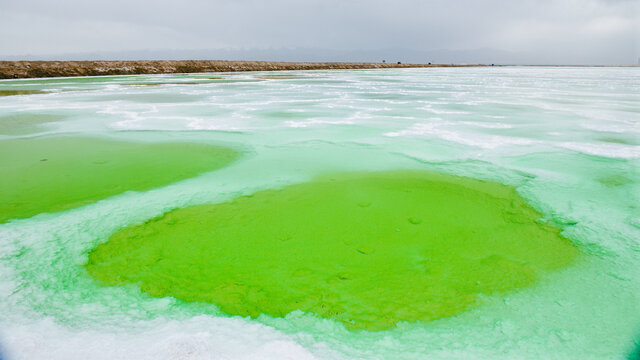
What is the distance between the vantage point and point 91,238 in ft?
11.3

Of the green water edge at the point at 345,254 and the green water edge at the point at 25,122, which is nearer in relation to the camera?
the green water edge at the point at 345,254

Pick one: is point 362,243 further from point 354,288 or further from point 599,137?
point 599,137

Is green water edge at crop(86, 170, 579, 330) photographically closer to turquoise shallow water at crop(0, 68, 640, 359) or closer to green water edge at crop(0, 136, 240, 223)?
turquoise shallow water at crop(0, 68, 640, 359)

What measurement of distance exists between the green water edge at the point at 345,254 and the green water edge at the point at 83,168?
1.36 m

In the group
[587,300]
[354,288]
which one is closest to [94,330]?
[354,288]

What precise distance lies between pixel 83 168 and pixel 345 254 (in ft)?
14.8

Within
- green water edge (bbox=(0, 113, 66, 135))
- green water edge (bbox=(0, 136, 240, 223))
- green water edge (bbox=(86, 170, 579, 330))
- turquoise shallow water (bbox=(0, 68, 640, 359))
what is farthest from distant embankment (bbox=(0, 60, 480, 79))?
green water edge (bbox=(86, 170, 579, 330))

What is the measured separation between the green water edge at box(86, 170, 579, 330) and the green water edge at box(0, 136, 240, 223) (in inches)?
53.7

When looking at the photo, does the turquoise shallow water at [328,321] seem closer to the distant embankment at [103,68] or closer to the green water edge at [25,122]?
the green water edge at [25,122]

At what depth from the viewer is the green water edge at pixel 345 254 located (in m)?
2.55

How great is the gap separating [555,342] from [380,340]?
1018 millimetres

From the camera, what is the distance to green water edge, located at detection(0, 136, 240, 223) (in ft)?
14.3

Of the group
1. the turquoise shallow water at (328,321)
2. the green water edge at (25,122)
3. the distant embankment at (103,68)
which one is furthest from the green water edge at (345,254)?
the distant embankment at (103,68)

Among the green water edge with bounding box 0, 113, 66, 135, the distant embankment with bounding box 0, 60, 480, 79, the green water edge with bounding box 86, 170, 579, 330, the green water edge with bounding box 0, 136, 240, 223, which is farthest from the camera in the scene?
the distant embankment with bounding box 0, 60, 480, 79
